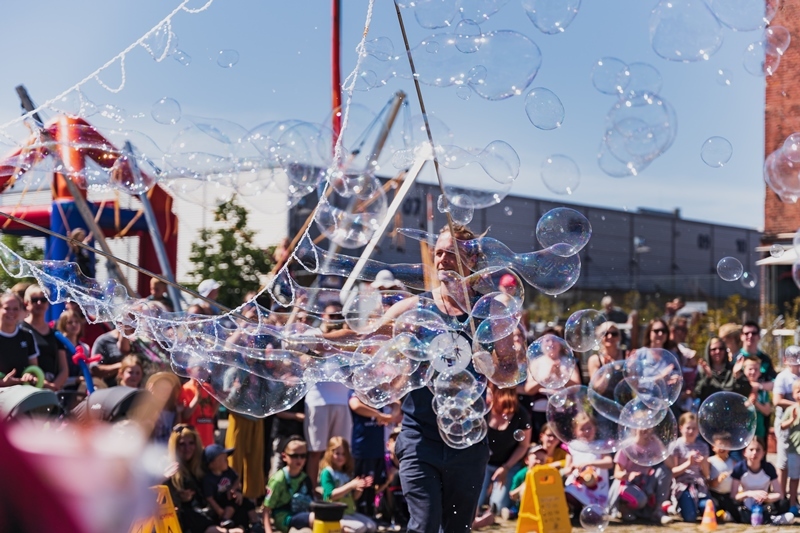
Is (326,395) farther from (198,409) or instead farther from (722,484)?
(722,484)

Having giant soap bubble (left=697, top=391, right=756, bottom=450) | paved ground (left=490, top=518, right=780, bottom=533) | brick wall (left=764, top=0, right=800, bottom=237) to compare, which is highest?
brick wall (left=764, top=0, right=800, bottom=237)

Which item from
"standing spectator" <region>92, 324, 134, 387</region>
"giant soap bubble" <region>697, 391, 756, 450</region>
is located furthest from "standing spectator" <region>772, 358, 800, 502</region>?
"standing spectator" <region>92, 324, 134, 387</region>

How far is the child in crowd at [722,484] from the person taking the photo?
7531 mm

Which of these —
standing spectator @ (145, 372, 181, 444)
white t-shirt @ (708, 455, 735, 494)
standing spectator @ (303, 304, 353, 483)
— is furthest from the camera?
white t-shirt @ (708, 455, 735, 494)

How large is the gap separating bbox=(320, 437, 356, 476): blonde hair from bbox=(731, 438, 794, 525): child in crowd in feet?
9.52

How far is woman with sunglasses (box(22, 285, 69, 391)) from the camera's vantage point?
6.10m

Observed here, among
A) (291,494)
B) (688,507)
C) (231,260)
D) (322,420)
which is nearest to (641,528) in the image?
(688,507)

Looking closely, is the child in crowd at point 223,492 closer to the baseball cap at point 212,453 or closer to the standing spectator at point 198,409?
the baseball cap at point 212,453

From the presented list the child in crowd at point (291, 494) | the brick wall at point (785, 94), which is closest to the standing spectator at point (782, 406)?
the brick wall at point (785, 94)

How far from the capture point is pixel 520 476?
7.40 metres

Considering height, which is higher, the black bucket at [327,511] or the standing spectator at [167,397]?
the standing spectator at [167,397]

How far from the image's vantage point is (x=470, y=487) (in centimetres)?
408

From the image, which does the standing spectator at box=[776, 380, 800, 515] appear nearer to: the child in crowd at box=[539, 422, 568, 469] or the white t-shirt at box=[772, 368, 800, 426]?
the white t-shirt at box=[772, 368, 800, 426]

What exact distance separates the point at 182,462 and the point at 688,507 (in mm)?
3694
